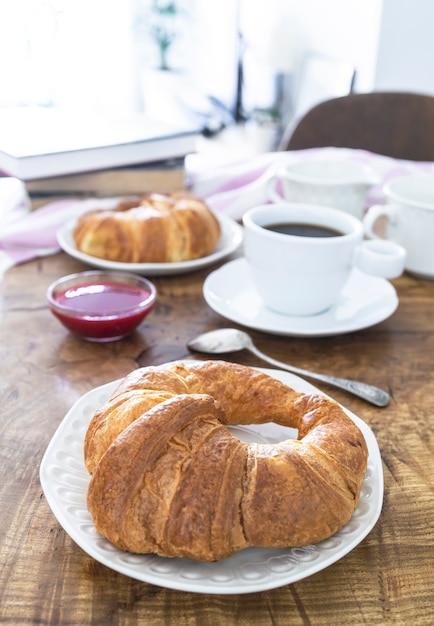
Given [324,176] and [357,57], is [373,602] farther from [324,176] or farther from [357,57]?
[357,57]

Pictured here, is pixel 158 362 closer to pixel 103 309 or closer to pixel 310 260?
pixel 103 309

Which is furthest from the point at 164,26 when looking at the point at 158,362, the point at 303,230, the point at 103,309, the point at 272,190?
the point at 158,362

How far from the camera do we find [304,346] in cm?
117

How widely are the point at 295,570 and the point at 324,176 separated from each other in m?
1.18

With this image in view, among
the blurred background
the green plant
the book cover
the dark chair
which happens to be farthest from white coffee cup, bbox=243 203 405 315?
the green plant

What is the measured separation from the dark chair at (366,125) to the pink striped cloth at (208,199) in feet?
1.65

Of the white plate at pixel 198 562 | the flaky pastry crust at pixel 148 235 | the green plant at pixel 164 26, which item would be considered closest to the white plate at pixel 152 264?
the flaky pastry crust at pixel 148 235

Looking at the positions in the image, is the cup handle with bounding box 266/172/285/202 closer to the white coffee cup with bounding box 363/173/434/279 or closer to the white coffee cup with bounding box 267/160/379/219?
the white coffee cup with bounding box 267/160/379/219

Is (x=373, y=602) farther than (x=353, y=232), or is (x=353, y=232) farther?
(x=353, y=232)

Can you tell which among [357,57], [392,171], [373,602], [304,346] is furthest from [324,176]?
[357,57]

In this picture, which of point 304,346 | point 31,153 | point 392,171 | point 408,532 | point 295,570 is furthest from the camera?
point 392,171

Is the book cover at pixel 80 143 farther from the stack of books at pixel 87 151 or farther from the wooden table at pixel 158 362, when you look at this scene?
the wooden table at pixel 158 362

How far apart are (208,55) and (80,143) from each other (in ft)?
18.8

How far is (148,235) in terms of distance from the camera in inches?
55.4
